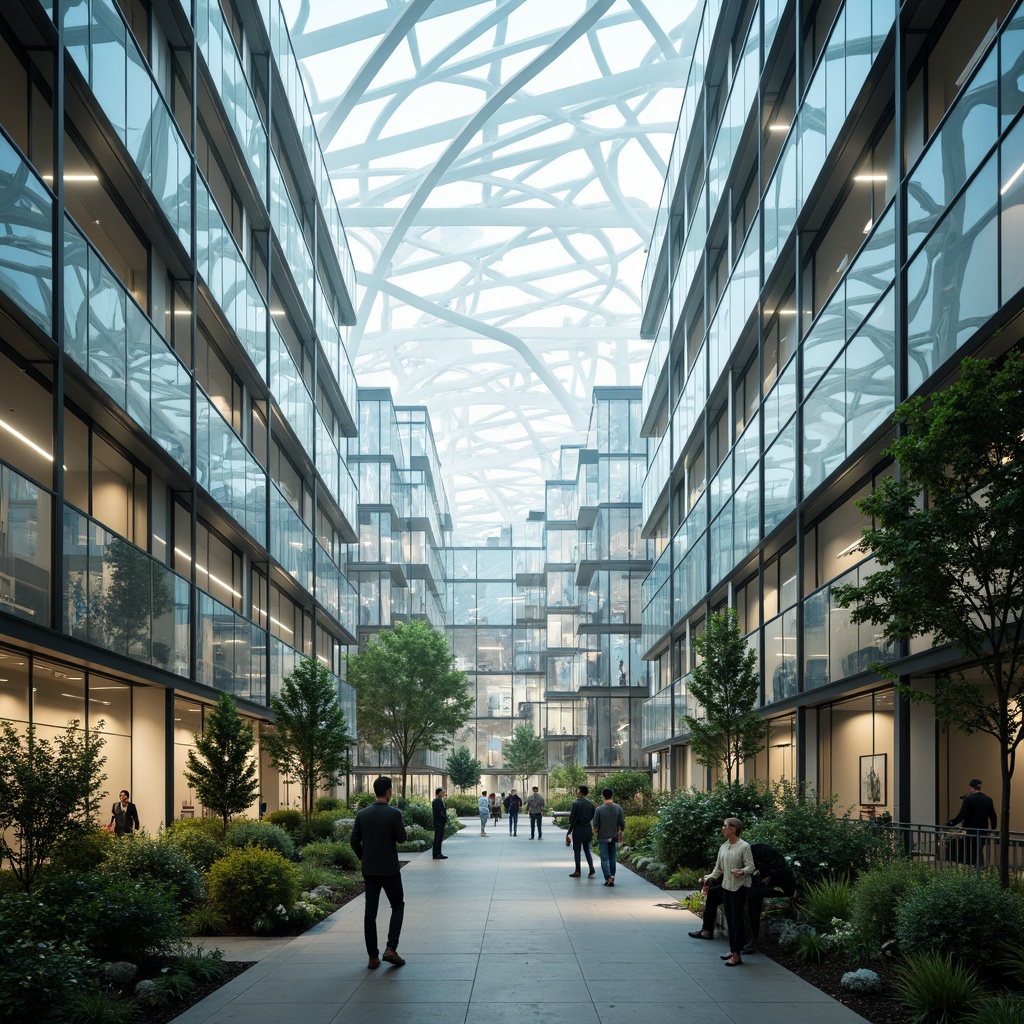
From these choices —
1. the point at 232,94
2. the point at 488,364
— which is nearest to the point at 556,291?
the point at 488,364

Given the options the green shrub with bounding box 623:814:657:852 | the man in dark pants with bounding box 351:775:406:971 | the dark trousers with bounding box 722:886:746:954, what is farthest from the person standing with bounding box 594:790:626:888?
A: the man in dark pants with bounding box 351:775:406:971

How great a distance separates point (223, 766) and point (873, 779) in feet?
41.4

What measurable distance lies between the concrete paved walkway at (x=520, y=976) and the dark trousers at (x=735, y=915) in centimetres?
30

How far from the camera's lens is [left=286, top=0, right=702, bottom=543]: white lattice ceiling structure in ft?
170

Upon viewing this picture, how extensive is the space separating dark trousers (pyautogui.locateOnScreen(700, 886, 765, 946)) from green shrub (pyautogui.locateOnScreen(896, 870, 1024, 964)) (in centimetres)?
286

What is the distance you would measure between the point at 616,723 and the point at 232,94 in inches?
1561

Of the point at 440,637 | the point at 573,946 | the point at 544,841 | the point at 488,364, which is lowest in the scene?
the point at 544,841

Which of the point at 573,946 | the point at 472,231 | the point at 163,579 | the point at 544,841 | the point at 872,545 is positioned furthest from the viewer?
the point at 472,231

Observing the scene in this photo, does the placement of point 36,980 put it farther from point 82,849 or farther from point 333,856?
point 333,856

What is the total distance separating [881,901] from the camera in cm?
1230

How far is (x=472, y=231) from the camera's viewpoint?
82.6 metres

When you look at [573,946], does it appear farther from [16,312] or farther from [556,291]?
[556,291]

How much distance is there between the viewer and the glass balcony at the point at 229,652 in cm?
2588

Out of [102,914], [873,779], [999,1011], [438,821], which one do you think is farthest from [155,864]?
[438,821]
